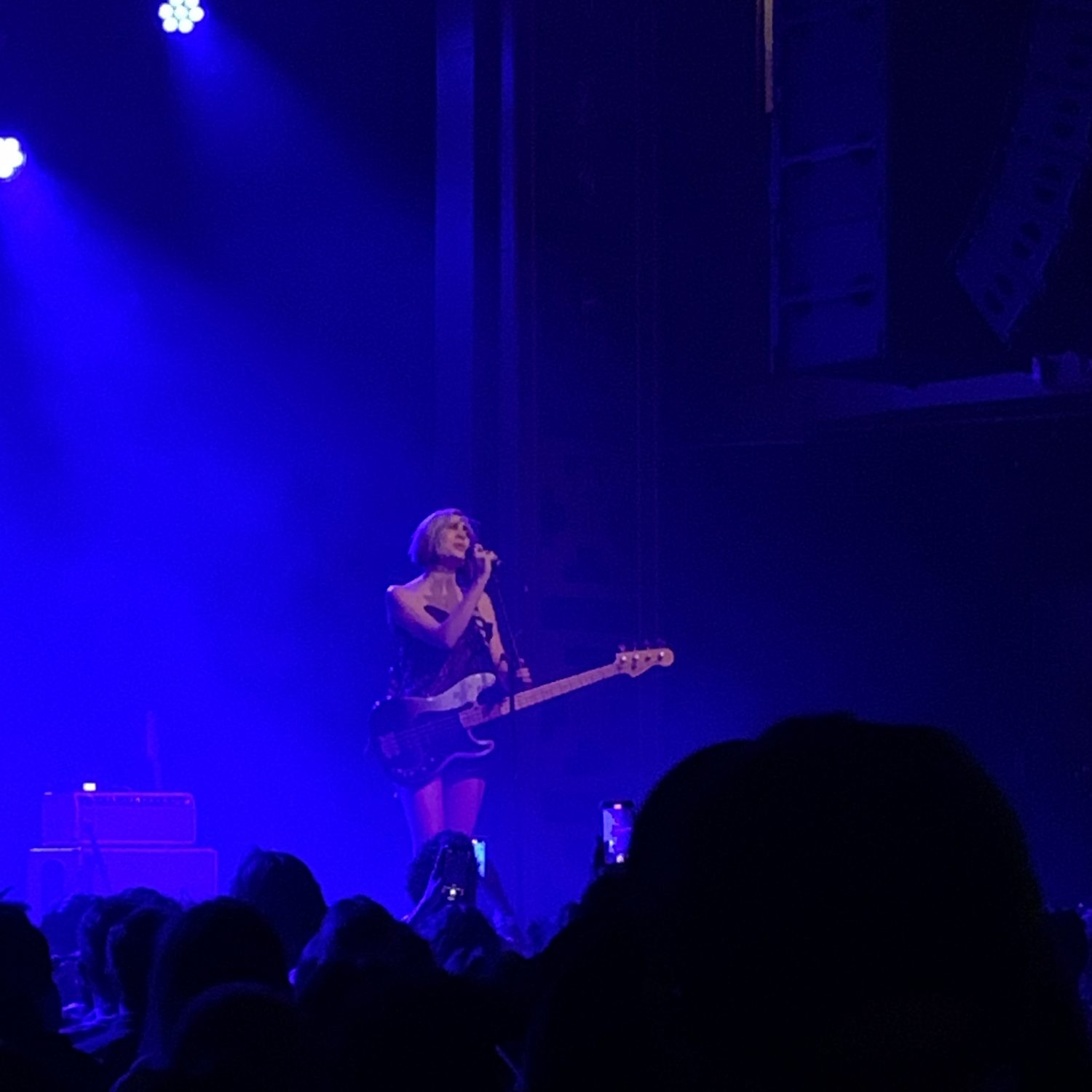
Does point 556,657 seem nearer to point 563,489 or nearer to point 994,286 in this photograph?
point 563,489

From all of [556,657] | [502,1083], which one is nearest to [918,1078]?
[502,1083]

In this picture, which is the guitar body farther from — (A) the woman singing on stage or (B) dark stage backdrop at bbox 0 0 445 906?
(B) dark stage backdrop at bbox 0 0 445 906

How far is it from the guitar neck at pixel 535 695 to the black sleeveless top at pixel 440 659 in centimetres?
20

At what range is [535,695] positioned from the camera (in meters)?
9.08

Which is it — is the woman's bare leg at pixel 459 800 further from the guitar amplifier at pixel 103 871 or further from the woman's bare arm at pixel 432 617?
the guitar amplifier at pixel 103 871

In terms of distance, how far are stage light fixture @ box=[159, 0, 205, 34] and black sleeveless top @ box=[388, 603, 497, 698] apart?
14.5 ft

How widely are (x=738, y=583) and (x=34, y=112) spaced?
Answer: 17.8 feet

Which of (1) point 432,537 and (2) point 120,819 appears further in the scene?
(2) point 120,819

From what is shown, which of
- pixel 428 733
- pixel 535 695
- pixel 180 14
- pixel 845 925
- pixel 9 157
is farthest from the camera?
pixel 9 157

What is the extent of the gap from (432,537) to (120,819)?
2.42 m

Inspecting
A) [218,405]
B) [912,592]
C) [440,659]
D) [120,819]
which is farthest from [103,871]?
[912,592]

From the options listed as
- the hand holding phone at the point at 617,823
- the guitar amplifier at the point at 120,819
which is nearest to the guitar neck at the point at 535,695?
the guitar amplifier at the point at 120,819

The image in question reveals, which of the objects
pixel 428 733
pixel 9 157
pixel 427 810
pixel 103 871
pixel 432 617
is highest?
pixel 9 157

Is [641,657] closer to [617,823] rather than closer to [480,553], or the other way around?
[480,553]
